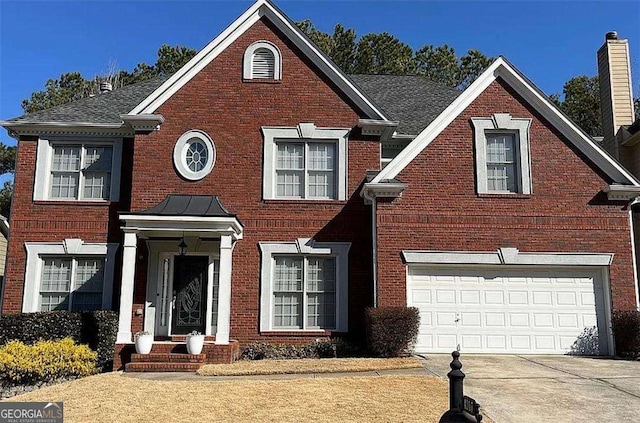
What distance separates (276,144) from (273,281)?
3780 millimetres

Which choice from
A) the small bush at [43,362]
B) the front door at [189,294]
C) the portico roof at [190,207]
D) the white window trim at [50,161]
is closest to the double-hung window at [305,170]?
the portico roof at [190,207]

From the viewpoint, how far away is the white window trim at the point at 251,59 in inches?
606

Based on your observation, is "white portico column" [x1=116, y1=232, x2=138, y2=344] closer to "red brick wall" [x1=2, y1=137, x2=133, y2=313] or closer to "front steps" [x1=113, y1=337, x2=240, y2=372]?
"front steps" [x1=113, y1=337, x2=240, y2=372]

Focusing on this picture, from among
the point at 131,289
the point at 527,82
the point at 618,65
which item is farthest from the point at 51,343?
the point at 618,65

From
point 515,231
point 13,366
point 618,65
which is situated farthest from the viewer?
point 618,65

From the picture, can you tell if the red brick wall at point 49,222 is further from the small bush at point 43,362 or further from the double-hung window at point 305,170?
the double-hung window at point 305,170

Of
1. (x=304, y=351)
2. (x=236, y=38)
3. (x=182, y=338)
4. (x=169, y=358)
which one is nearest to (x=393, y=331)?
(x=304, y=351)

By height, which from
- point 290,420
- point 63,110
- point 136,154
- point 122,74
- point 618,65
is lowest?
point 290,420

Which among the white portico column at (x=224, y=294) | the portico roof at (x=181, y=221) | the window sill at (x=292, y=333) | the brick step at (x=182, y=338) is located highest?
the portico roof at (x=181, y=221)

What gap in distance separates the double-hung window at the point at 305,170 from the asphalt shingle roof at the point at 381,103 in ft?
7.11

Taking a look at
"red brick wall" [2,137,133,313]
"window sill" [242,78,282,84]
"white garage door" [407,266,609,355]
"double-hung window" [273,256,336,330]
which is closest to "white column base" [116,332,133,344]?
"red brick wall" [2,137,133,313]

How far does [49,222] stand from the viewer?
15.2 meters

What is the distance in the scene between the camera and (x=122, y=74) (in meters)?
38.9

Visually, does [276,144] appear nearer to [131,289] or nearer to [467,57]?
[131,289]
